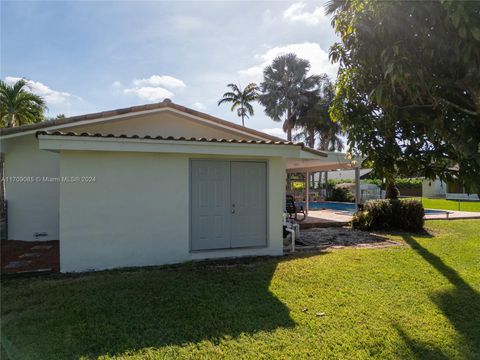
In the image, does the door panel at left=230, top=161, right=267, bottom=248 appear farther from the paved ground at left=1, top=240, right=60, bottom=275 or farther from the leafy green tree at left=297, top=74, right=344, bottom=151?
the leafy green tree at left=297, top=74, right=344, bottom=151

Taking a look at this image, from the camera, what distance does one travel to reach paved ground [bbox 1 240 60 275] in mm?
7988

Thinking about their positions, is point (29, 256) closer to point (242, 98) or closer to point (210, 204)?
point (210, 204)

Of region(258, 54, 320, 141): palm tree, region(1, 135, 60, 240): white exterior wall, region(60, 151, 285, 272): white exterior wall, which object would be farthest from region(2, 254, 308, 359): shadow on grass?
region(258, 54, 320, 141): palm tree

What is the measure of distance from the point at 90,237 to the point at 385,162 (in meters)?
7.17

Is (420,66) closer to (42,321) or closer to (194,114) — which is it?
(42,321)

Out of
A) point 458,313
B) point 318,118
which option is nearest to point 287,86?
point 318,118

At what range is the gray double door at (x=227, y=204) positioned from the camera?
9.02 m

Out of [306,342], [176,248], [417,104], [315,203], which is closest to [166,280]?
[176,248]

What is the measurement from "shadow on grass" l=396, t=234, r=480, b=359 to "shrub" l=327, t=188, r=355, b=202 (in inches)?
937

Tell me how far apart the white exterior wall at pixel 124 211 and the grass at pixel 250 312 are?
0.60m

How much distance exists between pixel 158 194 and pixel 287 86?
114 ft

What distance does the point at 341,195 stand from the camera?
32625 mm

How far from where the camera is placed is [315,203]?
32.0 meters

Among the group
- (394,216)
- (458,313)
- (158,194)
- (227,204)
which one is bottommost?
(458,313)
